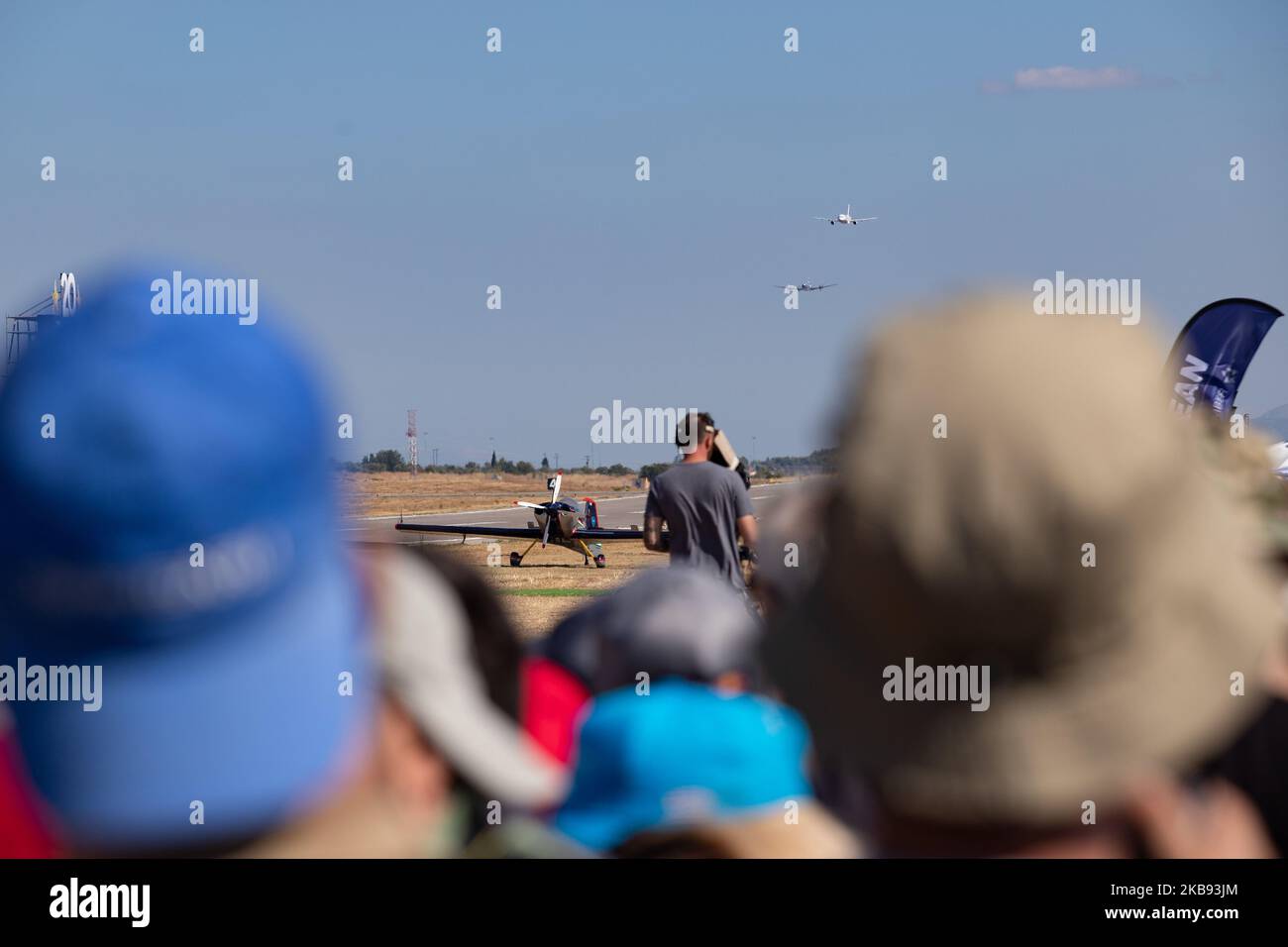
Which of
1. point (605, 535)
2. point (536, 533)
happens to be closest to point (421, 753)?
point (536, 533)

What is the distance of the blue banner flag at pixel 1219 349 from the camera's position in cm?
713

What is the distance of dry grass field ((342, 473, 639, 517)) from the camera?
2406 inches

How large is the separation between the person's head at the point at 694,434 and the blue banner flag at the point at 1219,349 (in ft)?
8.71

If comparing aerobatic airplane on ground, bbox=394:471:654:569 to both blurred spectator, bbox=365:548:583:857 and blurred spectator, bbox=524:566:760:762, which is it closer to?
blurred spectator, bbox=524:566:760:762

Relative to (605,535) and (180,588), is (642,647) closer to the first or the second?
(180,588)

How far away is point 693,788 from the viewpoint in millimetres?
1741

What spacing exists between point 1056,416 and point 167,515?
72 centimetres

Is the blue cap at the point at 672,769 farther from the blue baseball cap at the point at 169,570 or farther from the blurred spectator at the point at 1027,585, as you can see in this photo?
the blue baseball cap at the point at 169,570

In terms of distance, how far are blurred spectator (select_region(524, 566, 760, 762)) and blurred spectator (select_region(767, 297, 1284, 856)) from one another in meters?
1.02

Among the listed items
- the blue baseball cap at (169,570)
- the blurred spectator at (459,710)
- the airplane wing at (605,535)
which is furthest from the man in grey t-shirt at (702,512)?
the airplane wing at (605,535)

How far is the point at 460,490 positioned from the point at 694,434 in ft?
236

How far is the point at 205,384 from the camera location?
995mm
